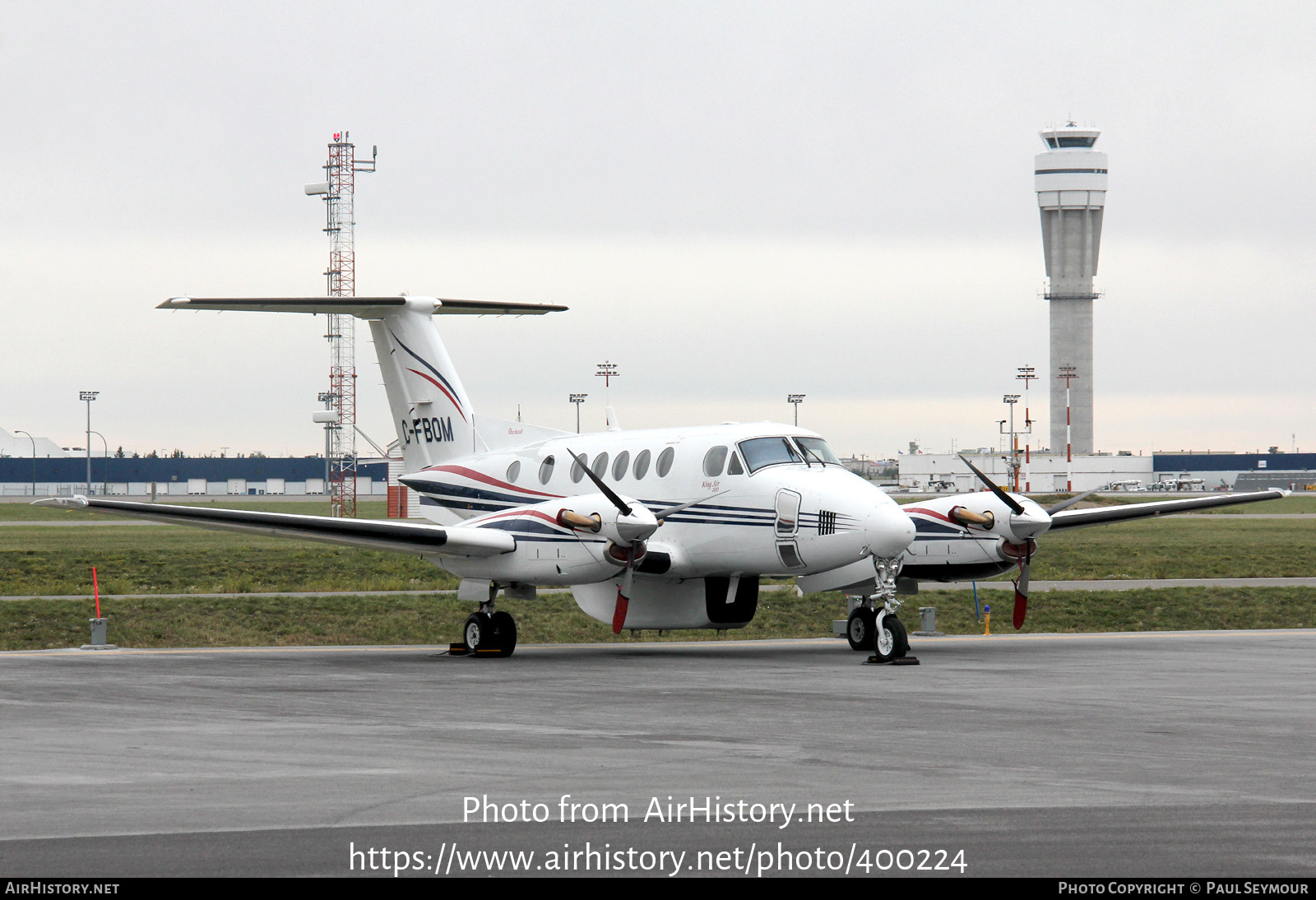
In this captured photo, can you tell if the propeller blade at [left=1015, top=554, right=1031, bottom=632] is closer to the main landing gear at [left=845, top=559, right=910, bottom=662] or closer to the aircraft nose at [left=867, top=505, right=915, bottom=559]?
the main landing gear at [left=845, top=559, right=910, bottom=662]

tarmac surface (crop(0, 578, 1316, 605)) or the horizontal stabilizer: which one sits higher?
the horizontal stabilizer

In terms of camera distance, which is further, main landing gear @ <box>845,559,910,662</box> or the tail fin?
the tail fin

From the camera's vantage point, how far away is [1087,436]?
161750 mm

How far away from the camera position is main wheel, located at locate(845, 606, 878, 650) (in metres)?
23.5

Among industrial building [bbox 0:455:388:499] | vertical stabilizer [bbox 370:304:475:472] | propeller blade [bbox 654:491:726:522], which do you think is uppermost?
vertical stabilizer [bbox 370:304:475:472]

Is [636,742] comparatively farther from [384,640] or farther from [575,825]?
[384,640]

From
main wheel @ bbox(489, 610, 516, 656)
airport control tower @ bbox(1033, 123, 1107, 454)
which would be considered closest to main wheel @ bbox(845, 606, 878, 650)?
main wheel @ bbox(489, 610, 516, 656)

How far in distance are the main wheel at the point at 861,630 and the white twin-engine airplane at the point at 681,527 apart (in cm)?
3

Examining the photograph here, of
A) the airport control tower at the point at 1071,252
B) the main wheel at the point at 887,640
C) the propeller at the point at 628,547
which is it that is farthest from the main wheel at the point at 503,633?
the airport control tower at the point at 1071,252

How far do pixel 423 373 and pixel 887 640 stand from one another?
38.0 ft

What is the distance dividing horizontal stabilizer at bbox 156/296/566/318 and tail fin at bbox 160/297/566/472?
0.02 meters

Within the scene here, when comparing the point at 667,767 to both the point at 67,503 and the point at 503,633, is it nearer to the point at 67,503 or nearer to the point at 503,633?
the point at 67,503

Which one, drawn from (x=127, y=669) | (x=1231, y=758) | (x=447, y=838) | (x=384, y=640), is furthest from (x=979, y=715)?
(x=384, y=640)

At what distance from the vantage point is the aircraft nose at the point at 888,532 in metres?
20.8
